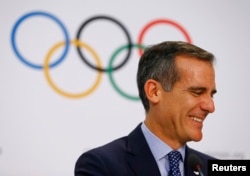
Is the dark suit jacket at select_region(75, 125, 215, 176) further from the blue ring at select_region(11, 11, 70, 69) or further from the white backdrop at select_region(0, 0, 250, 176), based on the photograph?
the blue ring at select_region(11, 11, 70, 69)

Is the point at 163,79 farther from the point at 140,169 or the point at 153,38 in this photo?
the point at 153,38

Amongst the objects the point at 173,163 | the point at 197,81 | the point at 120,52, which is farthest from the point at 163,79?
the point at 120,52

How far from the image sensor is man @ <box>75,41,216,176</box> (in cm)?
167

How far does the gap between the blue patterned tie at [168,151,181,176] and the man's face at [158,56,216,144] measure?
0.06 m

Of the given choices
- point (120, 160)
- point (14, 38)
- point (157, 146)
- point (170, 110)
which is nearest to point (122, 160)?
point (120, 160)

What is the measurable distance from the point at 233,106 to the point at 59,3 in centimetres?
108

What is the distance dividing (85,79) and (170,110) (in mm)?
937

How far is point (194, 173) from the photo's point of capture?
5.46 feet

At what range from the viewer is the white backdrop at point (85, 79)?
2527mm

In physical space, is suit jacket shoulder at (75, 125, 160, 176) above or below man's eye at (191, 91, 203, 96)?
below

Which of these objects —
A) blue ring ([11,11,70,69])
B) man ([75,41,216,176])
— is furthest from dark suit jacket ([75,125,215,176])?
blue ring ([11,11,70,69])

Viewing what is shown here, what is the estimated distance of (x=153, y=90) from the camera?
1771 mm

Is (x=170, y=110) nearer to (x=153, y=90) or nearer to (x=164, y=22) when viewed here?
(x=153, y=90)

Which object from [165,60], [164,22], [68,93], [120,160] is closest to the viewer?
[120,160]
